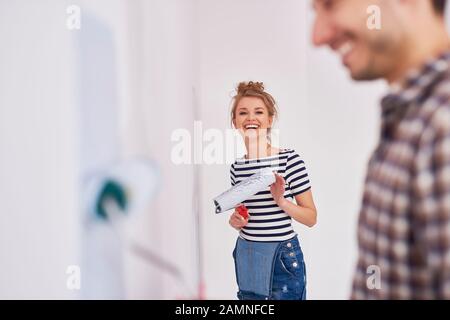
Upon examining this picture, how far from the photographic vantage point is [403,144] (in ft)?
3.29

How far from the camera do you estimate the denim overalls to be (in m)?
1.24

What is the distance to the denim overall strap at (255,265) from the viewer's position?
125cm

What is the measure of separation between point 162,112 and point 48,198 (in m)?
0.42

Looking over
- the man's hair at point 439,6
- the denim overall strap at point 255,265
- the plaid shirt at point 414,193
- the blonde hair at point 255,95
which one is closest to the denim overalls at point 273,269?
the denim overall strap at point 255,265

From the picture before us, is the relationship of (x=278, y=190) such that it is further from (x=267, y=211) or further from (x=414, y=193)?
(x=414, y=193)

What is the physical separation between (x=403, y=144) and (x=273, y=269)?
492mm

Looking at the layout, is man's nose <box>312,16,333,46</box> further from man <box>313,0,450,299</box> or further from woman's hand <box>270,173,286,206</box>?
woman's hand <box>270,173,286,206</box>

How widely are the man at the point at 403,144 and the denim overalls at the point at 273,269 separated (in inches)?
6.3

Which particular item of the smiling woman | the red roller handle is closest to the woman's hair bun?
the smiling woman

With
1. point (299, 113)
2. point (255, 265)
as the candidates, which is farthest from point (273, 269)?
point (299, 113)

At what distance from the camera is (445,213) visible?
97 centimetres

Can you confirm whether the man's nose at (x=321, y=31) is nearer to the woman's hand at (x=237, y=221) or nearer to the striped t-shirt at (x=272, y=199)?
the striped t-shirt at (x=272, y=199)

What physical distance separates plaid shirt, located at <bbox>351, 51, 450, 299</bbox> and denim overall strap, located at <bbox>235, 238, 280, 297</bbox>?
271 mm
